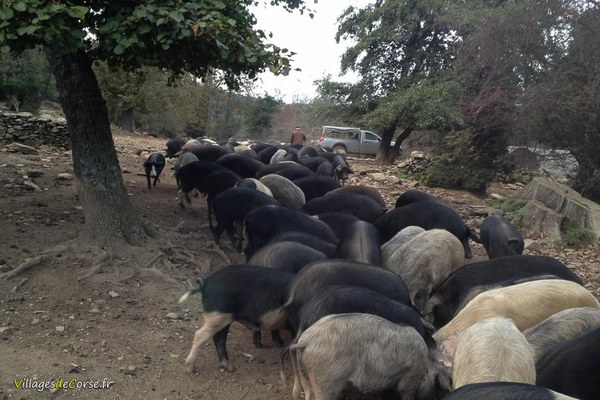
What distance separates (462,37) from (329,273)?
1697 cm

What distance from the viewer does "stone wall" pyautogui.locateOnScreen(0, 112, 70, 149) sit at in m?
13.5

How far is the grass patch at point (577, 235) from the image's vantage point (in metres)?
8.27

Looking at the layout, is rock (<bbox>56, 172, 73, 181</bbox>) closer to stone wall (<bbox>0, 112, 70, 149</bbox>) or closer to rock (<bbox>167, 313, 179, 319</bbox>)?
stone wall (<bbox>0, 112, 70, 149</bbox>)

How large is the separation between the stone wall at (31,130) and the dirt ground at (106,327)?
283 inches

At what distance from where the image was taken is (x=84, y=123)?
5582mm

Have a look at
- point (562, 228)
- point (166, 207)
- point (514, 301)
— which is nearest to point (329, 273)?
point (514, 301)

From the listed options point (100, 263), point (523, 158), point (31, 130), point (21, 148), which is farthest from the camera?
point (31, 130)

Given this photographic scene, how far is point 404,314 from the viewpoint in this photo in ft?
12.2

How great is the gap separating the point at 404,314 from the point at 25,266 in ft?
12.9

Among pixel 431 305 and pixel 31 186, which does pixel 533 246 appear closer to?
pixel 431 305

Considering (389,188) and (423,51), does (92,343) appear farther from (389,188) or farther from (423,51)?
(423,51)

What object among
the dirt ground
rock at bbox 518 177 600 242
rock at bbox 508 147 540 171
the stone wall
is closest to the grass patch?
rock at bbox 518 177 600 242

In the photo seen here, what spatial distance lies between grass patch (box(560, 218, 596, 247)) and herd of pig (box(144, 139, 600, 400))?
240 centimetres

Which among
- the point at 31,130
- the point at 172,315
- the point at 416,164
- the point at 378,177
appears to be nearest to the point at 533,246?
the point at 172,315
